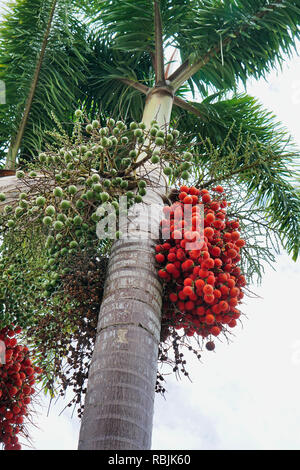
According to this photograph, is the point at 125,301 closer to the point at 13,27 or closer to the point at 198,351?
the point at 198,351

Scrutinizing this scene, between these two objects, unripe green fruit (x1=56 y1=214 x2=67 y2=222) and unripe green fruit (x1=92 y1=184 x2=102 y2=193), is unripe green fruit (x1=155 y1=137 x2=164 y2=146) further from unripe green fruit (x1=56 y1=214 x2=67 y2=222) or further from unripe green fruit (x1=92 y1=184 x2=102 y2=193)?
unripe green fruit (x1=56 y1=214 x2=67 y2=222)

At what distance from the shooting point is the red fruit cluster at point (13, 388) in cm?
323

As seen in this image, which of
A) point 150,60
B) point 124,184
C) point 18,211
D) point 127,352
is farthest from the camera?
point 150,60

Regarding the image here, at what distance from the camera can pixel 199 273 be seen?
259 centimetres

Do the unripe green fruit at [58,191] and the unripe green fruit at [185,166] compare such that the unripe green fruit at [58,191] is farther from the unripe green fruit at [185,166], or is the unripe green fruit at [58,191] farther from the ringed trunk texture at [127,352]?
the unripe green fruit at [185,166]

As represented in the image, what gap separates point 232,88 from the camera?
5.02 metres

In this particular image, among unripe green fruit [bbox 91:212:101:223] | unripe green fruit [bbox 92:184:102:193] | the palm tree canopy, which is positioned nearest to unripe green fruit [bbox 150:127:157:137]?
unripe green fruit [bbox 92:184:102:193]

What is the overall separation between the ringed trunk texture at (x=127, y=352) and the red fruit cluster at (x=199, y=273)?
0.39 feet

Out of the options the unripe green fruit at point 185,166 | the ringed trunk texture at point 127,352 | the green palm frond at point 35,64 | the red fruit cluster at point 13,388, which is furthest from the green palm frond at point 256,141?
the red fruit cluster at point 13,388

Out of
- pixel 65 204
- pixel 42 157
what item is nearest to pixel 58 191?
pixel 65 204

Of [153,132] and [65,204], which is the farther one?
[153,132]

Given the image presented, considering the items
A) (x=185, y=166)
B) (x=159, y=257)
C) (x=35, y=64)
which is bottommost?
(x=159, y=257)

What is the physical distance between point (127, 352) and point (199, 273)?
63 cm

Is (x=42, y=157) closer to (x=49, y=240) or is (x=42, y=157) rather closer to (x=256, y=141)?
(x=49, y=240)
